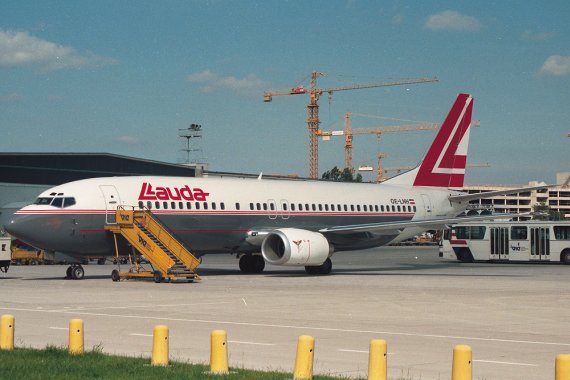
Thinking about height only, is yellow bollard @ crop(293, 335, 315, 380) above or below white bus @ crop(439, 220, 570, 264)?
below

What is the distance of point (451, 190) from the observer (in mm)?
54062

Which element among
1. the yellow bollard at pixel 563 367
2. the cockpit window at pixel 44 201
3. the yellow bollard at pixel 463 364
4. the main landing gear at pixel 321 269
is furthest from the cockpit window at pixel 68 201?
the yellow bollard at pixel 563 367

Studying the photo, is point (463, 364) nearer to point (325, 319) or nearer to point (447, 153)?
point (325, 319)

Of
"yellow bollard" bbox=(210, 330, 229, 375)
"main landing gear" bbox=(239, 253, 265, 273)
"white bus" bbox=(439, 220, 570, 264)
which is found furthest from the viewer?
"white bus" bbox=(439, 220, 570, 264)

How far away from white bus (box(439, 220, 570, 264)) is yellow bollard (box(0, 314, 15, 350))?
162 feet

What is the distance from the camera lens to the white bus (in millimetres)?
60312

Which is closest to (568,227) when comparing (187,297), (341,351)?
(187,297)

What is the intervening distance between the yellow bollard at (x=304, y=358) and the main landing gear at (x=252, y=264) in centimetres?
3450

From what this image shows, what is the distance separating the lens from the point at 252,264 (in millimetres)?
46719

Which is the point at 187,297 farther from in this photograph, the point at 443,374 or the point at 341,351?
the point at 443,374

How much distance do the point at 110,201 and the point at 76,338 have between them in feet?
81.8

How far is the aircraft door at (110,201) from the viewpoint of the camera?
39062 millimetres

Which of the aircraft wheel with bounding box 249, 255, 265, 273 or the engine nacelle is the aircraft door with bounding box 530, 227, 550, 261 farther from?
the engine nacelle

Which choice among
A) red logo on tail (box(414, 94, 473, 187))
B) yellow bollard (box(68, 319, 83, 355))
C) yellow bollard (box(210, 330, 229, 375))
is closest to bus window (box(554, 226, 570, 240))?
red logo on tail (box(414, 94, 473, 187))
